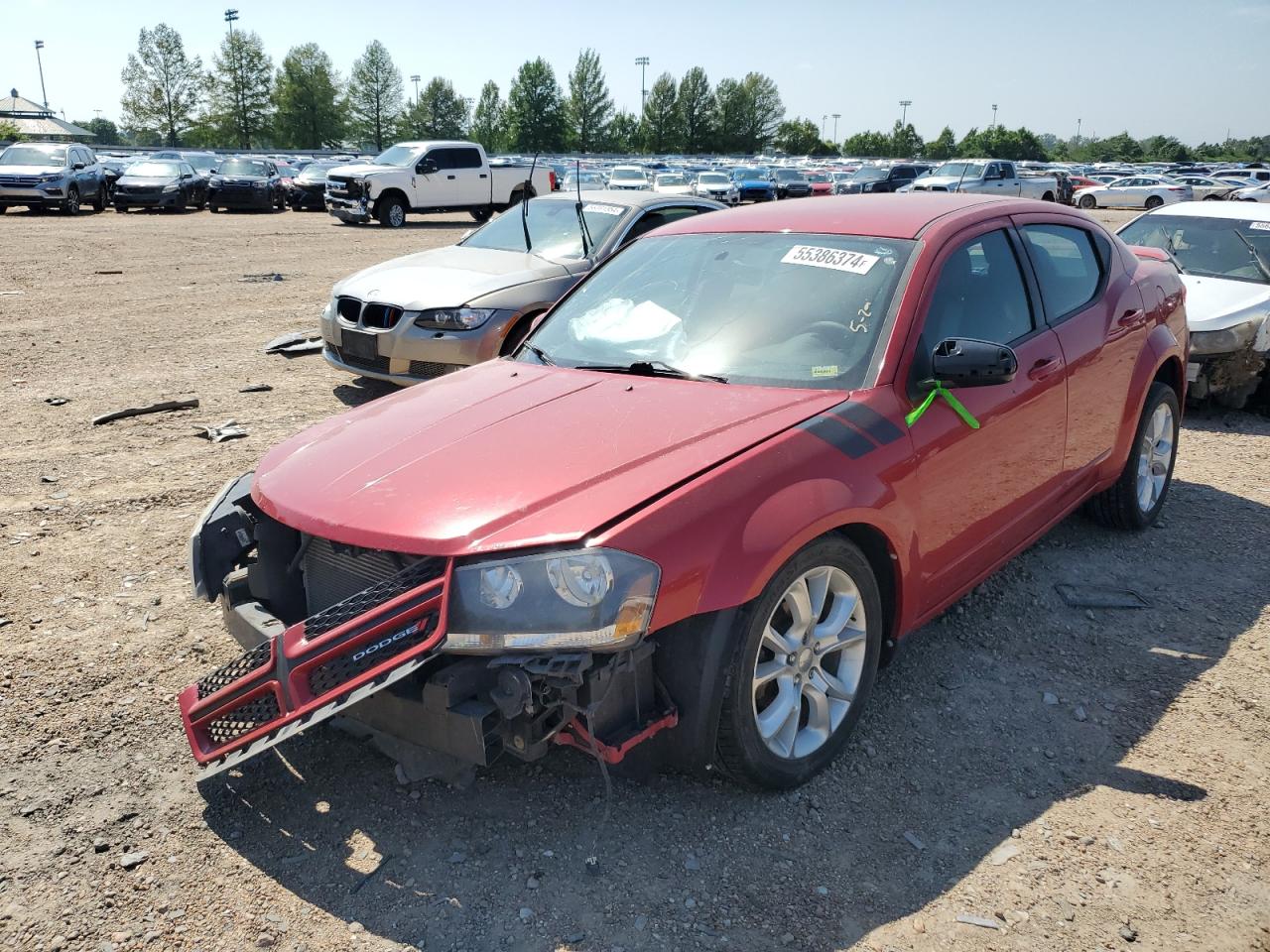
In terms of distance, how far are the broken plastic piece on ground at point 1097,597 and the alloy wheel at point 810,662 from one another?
1737mm

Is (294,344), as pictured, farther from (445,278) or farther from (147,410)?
(445,278)

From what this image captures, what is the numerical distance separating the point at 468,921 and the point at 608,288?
102 inches

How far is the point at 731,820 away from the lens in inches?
116

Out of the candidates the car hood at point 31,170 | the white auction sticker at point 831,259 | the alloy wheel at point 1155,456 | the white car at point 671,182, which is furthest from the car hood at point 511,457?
the white car at point 671,182

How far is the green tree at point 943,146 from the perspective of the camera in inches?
4796

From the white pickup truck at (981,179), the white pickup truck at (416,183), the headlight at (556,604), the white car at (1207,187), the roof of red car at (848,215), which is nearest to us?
the headlight at (556,604)

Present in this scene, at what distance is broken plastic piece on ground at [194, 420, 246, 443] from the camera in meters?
6.71

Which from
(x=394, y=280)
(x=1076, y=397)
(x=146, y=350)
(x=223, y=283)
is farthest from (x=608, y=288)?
(x=223, y=283)

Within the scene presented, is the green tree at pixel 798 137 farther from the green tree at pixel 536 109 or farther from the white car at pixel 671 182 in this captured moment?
the white car at pixel 671 182

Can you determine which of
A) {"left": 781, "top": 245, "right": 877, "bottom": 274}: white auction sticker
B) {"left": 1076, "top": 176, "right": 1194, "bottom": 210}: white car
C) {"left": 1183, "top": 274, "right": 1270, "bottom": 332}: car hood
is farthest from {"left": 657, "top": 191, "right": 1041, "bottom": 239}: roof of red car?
{"left": 1076, "top": 176, "right": 1194, "bottom": 210}: white car

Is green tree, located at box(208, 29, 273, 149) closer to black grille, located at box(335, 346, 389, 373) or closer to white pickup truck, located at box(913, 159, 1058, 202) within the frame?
white pickup truck, located at box(913, 159, 1058, 202)

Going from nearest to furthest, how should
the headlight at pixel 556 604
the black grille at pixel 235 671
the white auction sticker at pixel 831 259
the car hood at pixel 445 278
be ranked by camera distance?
the headlight at pixel 556 604, the black grille at pixel 235 671, the white auction sticker at pixel 831 259, the car hood at pixel 445 278

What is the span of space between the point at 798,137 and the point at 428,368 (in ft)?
423

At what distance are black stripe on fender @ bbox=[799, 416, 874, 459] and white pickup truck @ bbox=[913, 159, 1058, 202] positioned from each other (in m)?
27.9
